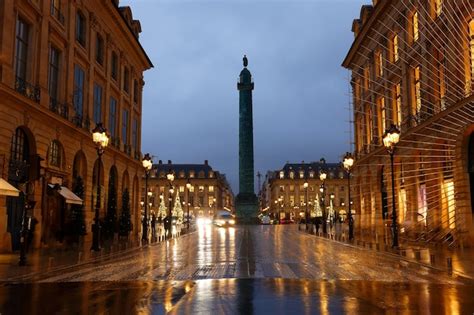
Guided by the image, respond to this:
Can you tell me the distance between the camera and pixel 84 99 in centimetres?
3659

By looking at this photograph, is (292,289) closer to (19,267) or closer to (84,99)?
(19,267)

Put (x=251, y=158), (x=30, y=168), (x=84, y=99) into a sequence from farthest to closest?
(x=251, y=158), (x=84, y=99), (x=30, y=168)

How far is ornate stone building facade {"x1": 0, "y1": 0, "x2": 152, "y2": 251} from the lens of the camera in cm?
2492

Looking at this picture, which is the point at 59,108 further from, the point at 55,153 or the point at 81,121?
the point at 81,121

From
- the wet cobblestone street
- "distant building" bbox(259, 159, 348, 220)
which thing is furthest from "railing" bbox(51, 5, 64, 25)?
"distant building" bbox(259, 159, 348, 220)

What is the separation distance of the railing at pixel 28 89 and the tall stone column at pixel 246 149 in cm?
5500

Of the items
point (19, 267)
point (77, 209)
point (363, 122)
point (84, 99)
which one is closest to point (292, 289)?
point (19, 267)

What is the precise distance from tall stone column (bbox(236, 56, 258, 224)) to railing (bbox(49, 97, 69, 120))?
50914 millimetres

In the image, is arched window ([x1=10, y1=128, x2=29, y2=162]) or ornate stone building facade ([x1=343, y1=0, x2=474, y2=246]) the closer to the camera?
arched window ([x1=10, y1=128, x2=29, y2=162])

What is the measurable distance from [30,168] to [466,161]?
72.6ft

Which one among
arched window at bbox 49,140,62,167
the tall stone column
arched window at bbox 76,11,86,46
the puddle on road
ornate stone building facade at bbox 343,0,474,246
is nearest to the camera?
the puddle on road

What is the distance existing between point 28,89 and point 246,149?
56616 millimetres

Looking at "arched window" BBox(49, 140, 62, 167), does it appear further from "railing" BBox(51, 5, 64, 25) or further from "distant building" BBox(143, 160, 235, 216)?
"distant building" BBox(143, 160, 235, 216)

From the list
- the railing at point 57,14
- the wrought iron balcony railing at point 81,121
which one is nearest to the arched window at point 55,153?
A: the wrought iron balcony railing at point 81,121
